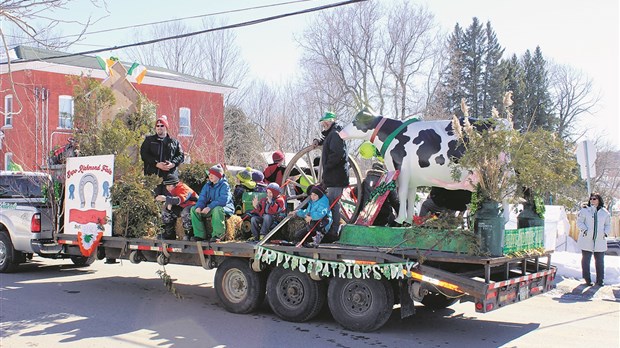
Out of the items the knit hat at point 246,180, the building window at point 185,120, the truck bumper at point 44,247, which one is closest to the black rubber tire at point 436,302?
the knit hat at point 246,180

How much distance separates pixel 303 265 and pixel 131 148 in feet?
15.2

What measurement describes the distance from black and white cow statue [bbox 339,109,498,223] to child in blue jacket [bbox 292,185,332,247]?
102 cm

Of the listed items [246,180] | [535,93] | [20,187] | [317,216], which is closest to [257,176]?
[246,180]

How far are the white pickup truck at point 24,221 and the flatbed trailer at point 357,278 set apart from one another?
370cm

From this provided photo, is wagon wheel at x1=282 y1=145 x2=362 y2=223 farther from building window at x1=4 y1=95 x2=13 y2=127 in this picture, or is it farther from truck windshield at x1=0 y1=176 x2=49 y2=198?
building window at x1=4 y1=95 x2=13 y2=127

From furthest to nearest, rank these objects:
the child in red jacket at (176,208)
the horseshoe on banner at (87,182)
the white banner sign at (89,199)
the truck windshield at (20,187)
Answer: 1. the truck windshield at (20,187)
2. the horseshoe on banner at (87,182)
3. the white banner sign at (89,199)
4. the child in red jacket at (176,208)

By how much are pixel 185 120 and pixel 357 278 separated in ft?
85.3

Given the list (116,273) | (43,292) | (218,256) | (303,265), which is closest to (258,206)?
(218,256)

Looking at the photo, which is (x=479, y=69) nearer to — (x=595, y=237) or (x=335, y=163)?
(x=595, y=237)

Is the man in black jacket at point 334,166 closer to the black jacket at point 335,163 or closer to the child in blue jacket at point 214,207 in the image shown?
the black jacket at point 335,163

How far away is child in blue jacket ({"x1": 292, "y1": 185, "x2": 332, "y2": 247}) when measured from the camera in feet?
26.6

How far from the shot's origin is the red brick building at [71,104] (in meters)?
25.2

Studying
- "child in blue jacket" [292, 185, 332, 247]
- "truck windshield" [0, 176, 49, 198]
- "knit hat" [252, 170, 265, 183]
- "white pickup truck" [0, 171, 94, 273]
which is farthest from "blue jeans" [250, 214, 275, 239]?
"truck windshield" [0, 176, 49, 198]

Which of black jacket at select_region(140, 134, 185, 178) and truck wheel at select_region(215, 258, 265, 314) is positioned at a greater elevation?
black jacket at select_region(140, 134, 185, 178)
